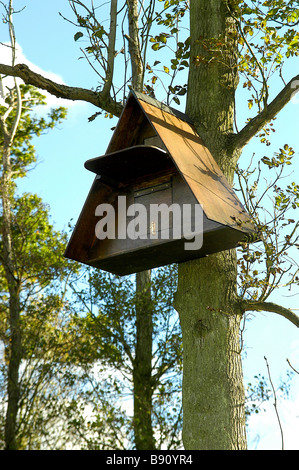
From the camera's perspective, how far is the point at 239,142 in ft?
13.3

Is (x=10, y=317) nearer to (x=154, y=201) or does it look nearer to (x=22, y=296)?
(x=22, y=296)

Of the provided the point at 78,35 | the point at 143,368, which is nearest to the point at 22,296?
the point at 143,368

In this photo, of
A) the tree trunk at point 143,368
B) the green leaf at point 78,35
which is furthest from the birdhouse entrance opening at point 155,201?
the tree trunk at point 143,368

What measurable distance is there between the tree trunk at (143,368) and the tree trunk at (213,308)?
4248 mm

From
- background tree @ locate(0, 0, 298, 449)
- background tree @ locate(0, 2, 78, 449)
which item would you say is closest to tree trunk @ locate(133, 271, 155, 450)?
background tree @ locate(0, 2, 78, 449)

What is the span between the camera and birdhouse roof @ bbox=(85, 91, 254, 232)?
3.52m

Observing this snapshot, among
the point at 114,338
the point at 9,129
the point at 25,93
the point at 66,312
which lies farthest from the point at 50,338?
the point at 25,93

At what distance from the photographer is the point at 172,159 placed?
11.5 ft

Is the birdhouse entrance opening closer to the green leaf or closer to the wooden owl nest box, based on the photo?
the wooden owl nest box

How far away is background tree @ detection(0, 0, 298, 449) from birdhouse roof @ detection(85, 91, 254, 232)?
0.72 ft

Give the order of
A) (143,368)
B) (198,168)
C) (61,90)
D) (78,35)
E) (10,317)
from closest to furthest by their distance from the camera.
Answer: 1. (198,168)
2. (61,90)
3. (78,35)
4. (143,368)
5. (10,317)

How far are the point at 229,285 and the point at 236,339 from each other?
0.31 meters

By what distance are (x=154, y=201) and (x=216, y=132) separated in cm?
67

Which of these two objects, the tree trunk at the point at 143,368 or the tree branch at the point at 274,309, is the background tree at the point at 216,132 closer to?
the tree branch at the point at 274,309
